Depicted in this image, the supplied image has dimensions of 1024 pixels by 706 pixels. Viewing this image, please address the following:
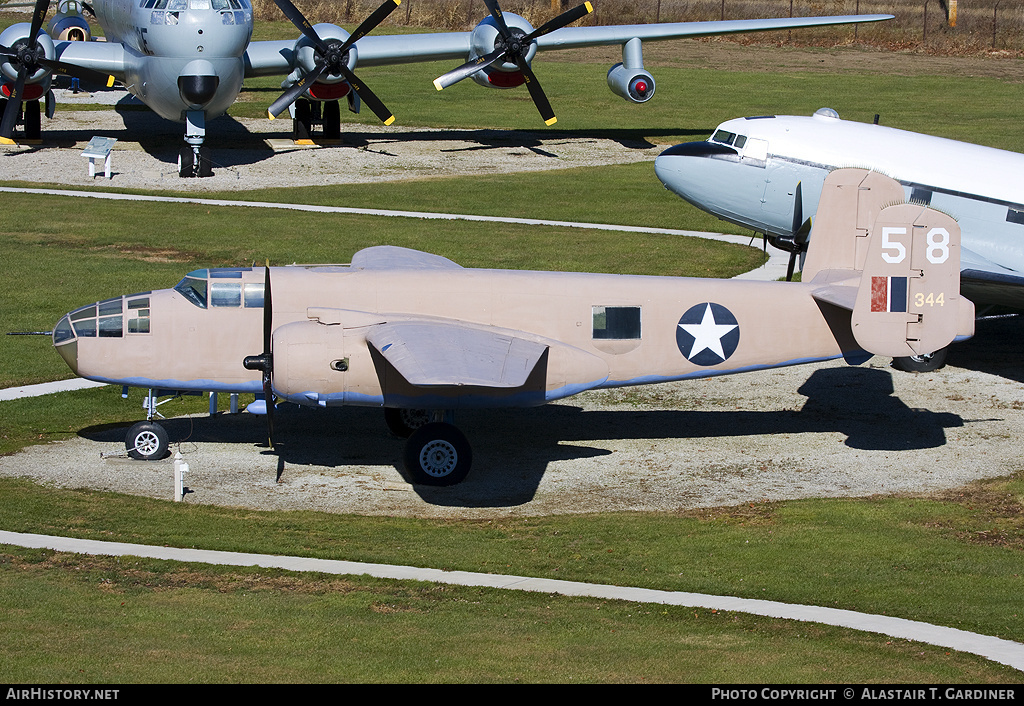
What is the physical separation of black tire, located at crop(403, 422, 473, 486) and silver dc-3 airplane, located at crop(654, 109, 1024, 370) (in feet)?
35.7

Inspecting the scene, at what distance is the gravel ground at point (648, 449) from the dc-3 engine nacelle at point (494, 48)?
2621 cm

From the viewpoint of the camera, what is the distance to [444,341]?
18.2 meters

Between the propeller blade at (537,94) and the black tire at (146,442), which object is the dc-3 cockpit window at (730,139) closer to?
the black tire at (146,442)

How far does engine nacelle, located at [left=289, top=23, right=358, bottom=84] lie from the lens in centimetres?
4669

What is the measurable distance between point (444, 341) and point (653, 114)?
4502 cm

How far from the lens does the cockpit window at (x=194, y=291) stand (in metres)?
19.7

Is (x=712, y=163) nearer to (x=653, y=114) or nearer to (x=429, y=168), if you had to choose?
(x=429, y=168)

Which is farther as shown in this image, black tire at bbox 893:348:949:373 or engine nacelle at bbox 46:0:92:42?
engine nacelle at bbox 46:0:92:42

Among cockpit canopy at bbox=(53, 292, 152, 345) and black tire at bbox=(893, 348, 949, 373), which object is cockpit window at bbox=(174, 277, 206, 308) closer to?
cockpit canopy at bbox=(53, 292, 152, 345)

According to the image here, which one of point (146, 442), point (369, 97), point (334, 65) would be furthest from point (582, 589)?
point (334, 65)

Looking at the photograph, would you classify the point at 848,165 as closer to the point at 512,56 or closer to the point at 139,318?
the point at 139,318

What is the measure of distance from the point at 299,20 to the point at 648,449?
1160 inches

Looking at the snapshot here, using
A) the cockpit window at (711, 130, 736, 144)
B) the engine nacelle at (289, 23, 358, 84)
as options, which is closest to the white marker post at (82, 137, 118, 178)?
the engine nacelle at (289, 23, 358, 84)

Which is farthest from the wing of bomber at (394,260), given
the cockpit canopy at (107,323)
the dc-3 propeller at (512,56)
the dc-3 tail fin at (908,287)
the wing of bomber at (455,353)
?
the dc-3 propeller at (512,56)
